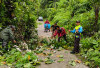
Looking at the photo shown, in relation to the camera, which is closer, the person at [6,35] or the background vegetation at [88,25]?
the background vegetation at [88,25]

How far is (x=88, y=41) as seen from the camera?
7.02 metres

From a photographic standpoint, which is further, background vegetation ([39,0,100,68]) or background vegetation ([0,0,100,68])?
background vegetation ([0,0,100,68])

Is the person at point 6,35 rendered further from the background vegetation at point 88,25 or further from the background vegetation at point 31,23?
the background vegetation at point 88,25

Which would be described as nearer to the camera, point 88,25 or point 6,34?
point 6,34

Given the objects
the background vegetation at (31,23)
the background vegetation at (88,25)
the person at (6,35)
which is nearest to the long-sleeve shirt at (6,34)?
the person at (6,35)

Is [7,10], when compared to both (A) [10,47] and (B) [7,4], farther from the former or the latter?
(A) [10,47]

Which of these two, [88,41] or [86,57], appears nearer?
[86,57]

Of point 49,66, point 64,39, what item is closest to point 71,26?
point 64,39

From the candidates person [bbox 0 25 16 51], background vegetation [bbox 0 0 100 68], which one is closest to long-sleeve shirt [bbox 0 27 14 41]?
person [bbox 0 25 16 51]

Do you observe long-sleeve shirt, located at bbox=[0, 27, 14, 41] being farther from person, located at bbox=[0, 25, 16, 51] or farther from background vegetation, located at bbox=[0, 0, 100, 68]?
background vegetation, located at bbox=[0, 0, 100, 68]

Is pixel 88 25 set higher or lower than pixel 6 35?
higher

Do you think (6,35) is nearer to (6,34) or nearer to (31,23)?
(6,34)

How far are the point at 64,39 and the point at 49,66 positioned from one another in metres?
4.14

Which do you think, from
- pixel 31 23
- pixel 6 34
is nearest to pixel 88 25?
pixel 31 23
